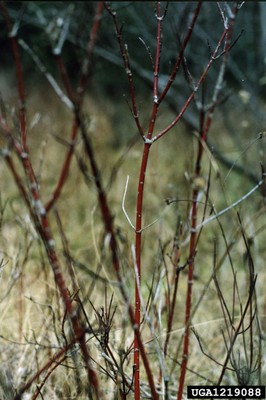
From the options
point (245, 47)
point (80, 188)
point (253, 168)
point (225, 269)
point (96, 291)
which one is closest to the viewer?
point (96, 291)

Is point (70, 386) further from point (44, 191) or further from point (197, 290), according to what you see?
point (44, 191)

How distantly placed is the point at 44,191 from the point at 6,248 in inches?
76.2

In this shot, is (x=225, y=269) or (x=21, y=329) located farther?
(x=225, y=269)

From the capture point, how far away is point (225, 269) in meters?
3.54

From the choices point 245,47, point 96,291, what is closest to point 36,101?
point 245,47

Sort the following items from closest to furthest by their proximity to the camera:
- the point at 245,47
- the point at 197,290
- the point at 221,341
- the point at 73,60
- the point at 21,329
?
1. the point at 21,329
2. the point at 221,341
3. the point at 197,290
4. the point at 245,47
5. the point at 73,60

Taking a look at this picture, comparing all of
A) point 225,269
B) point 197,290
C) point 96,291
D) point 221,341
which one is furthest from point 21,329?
point 225,269

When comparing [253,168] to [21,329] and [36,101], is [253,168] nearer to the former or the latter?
[21,329]

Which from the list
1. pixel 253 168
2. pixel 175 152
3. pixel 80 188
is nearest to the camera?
pixel 253 168

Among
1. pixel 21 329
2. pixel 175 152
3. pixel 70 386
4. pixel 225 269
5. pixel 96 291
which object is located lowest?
pixel 70 386

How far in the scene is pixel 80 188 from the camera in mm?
5164

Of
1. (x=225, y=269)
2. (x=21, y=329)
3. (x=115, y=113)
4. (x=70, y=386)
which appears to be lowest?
(x=70, y=386)

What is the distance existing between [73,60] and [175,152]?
1.90 meters

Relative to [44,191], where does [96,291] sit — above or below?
below
